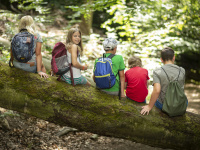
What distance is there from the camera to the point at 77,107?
3105mm

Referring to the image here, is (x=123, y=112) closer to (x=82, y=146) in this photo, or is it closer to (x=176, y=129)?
(x=176, y=129)

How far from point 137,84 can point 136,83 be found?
3 centimetres

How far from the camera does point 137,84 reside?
3.60m

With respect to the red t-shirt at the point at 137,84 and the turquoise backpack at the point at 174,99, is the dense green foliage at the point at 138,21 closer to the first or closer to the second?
the red t-shirt at the point at 137,84

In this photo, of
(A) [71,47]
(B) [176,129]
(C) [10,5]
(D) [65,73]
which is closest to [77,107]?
(D) [65,73]

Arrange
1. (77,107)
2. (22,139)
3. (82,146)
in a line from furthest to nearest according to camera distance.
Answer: (82,146) < (22,139) < (77,107)

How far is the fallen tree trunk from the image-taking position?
3.05 m

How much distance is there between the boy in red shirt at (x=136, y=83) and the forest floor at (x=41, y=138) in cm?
198

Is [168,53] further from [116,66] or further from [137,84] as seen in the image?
[116,66]

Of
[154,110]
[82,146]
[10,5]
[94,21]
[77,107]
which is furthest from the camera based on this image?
[94,21]

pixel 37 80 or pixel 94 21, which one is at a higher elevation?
pixel 94 21

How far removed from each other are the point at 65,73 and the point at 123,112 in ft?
4.18

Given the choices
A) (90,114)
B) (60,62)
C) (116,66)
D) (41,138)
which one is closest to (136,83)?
(116,66)

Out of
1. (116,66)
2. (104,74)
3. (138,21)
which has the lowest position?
(104,74)
